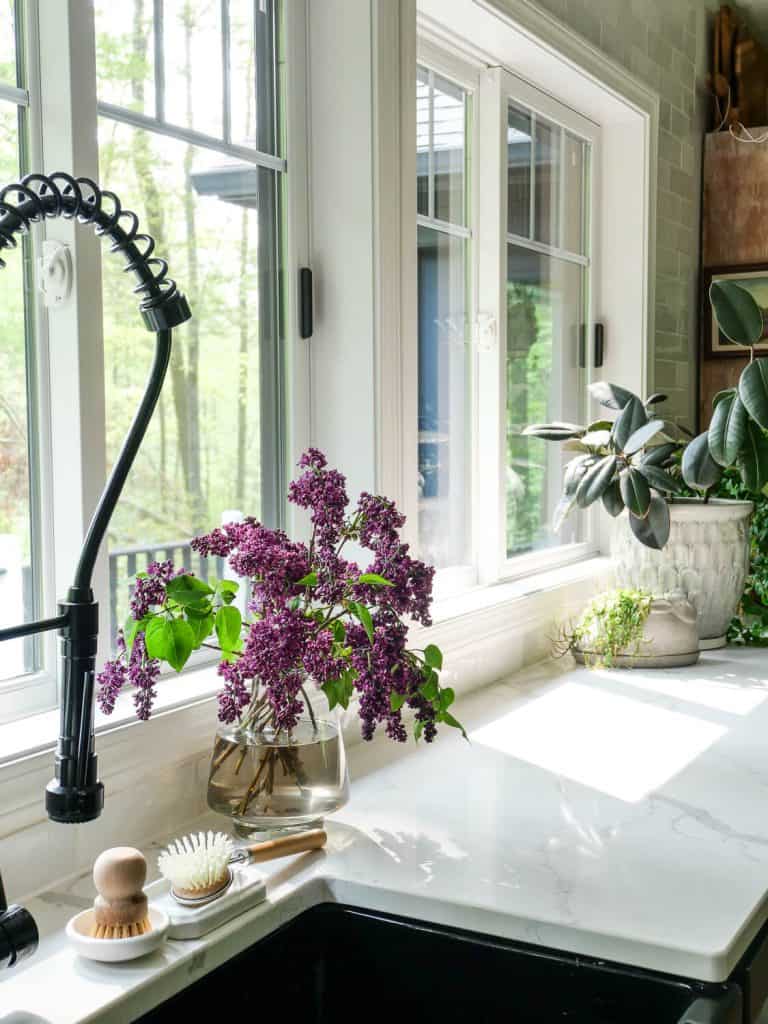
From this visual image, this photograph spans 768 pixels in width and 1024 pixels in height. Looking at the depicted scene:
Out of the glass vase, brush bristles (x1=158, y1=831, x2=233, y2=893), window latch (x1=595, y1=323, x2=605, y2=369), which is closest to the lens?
brush bristles (x1=158, y1=831, x2=233, y2=893)

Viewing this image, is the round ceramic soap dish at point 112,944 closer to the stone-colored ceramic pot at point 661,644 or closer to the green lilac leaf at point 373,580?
the green lilac leaf at point 373,580

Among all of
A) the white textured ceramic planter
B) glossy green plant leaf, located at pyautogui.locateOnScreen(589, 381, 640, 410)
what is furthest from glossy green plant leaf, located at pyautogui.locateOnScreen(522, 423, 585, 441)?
the white textured ceramic planter

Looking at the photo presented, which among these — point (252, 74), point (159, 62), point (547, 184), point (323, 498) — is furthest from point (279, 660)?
point (547, 184)

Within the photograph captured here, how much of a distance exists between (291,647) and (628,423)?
157 centimetres

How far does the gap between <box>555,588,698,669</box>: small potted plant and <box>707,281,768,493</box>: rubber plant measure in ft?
1.14

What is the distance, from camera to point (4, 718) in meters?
1.49

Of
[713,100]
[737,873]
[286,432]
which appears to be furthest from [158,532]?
[713,100]

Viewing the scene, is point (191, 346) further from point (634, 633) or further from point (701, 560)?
point (701, 560)

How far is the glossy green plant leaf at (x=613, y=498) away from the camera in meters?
2.71

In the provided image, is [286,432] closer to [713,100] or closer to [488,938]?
[488,938]

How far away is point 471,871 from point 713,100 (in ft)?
10.8

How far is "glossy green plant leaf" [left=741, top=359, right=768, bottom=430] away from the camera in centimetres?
258

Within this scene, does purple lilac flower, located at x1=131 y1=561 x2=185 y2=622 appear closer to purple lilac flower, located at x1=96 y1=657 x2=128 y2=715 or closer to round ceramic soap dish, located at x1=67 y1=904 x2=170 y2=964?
purple lilac flower, located at x1=96 y1=657 x2=128 y2=715

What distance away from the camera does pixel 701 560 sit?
2.88 m
